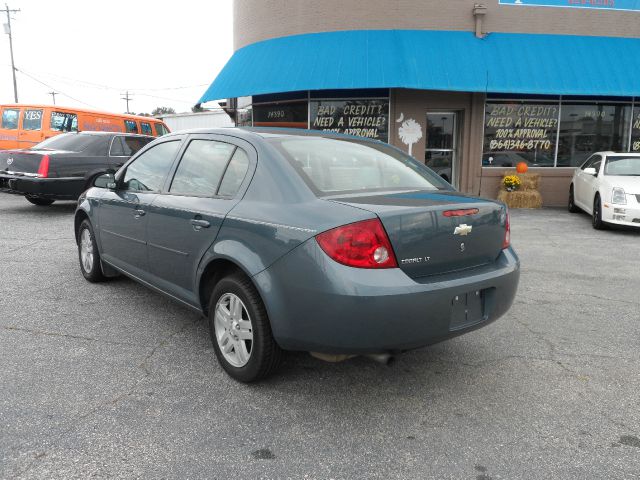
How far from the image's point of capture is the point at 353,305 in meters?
2.66

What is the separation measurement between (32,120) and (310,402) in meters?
13.2

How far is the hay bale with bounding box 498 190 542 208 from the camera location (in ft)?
41.2

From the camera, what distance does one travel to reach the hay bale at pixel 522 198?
12.6m

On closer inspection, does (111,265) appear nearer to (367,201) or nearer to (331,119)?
(367,201)

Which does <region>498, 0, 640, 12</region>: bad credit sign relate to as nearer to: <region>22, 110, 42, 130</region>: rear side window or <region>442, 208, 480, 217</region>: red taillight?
<region>442, 208, 480, 217</region>: red taillight

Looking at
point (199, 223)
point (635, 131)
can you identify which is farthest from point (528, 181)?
point (199, 223)

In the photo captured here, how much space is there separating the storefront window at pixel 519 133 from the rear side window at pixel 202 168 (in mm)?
11031

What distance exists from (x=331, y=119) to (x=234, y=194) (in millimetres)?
10661

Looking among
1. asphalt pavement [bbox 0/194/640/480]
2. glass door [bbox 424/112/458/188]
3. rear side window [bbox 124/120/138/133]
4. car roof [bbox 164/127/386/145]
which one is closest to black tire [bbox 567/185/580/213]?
glass door [bbox 424/112/458/188]

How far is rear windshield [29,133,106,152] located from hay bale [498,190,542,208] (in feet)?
30.3

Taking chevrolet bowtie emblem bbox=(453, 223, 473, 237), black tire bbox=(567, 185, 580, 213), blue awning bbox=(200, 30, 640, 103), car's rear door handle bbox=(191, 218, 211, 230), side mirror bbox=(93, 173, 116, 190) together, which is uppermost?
blue awning bbox=(200, 30, 640, 103)

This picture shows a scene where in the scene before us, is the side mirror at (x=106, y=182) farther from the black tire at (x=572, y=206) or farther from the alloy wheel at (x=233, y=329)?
the black tire at (x=572, y=206)

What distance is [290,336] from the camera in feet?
9.46

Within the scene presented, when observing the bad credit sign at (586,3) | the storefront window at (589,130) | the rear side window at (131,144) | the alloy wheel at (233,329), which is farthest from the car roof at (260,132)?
the storefront window at (589,130)
